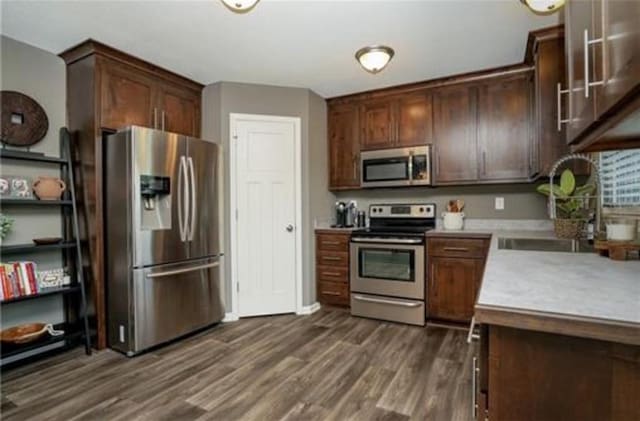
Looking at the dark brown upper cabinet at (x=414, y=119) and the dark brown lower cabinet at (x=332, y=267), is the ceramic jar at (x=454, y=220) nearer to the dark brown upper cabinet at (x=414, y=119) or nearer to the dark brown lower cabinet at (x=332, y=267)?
the dark brown upper cabinet at (x=414, y=119)

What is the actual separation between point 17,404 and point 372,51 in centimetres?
323

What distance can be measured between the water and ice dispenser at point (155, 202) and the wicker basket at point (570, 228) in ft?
9.65

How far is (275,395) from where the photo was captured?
6.81 feet

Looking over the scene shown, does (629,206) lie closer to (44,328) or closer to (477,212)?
(477,212)

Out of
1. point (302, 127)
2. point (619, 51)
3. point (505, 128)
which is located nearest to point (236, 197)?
point (302, 127)

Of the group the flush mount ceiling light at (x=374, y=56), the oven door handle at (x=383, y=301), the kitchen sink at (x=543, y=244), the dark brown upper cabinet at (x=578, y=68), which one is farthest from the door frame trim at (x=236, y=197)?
the dark brown upper cabinet at (x=578, y=68)

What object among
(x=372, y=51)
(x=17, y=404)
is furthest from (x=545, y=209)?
(x=17, y=404)

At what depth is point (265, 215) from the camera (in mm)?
3545

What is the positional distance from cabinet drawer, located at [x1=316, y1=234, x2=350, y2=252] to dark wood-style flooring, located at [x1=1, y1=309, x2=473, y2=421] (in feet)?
3.04

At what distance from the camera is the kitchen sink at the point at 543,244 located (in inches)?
80.4

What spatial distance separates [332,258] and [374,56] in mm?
2078

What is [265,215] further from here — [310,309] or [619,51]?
[619,51]

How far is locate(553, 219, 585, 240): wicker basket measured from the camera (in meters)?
2.23

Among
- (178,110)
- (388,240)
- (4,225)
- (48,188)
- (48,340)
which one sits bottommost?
(48,340)
